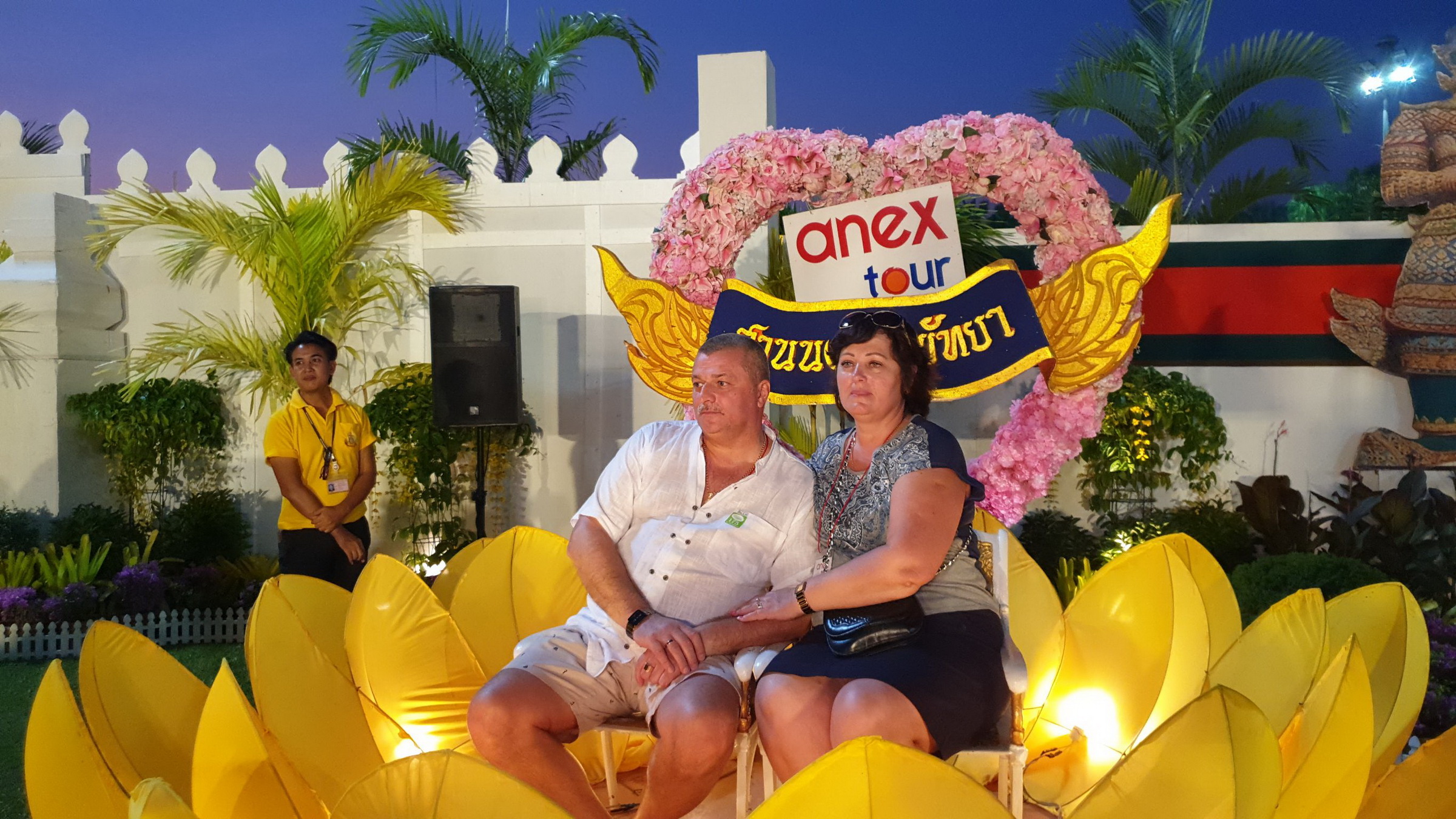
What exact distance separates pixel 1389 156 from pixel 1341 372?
4.22 ft

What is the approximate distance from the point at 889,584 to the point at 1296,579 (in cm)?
232

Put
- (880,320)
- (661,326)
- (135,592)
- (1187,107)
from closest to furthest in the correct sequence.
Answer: (880,320)
(661,326)
(135,592)
(1187,107)

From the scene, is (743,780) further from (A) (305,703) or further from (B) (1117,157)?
(B) (1117,157)

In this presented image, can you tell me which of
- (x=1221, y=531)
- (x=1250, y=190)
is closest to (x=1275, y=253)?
(x=1221, y=531)

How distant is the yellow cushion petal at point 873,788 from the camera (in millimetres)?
1274

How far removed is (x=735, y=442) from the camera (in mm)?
2391

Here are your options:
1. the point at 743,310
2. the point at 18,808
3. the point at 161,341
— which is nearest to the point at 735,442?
the point at 743,310

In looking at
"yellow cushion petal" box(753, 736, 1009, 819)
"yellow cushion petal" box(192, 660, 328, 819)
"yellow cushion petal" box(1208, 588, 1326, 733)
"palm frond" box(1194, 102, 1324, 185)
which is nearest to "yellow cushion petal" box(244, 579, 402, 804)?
"yellow cushion petal" box(192, 660, 328, 819)

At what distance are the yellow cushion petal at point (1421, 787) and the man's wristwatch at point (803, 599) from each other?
1061 mm

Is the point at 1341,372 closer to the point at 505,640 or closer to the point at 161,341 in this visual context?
the point at 505,640

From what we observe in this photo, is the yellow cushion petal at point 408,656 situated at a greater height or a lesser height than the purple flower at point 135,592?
greater

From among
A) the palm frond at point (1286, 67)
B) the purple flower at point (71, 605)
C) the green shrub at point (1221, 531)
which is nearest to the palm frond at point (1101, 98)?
the palm frond at point (1286, 67)

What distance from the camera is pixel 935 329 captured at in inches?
148

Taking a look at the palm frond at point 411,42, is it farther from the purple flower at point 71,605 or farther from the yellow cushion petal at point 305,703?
the yellow cushion petal at point 305,703
